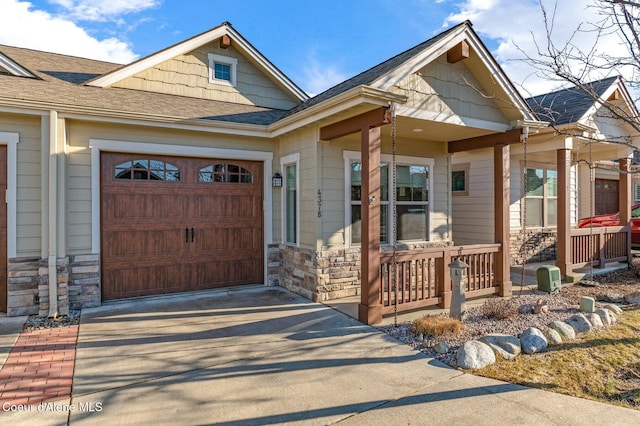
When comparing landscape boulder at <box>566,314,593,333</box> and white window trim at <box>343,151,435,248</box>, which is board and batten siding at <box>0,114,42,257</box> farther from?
landscape boulder at <box>566,314,593,333</box>

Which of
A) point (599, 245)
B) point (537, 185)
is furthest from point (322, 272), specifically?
point (599, 245)

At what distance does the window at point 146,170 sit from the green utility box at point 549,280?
21.7ft

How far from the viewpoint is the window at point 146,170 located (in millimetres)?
5972

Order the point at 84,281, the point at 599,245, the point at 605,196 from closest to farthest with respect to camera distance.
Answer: the point at 84,281 < the point at 599,245 < the point at 605,196

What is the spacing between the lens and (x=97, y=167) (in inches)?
224

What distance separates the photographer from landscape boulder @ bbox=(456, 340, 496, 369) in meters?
3.60

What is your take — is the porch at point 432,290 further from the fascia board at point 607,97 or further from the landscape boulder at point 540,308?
Result: the fascia board at point 607,97

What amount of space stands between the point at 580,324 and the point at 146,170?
665 cm

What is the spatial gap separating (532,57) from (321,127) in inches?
117

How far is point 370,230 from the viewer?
16.2ft

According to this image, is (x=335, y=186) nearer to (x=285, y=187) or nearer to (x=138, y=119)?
(x=285, y=187)

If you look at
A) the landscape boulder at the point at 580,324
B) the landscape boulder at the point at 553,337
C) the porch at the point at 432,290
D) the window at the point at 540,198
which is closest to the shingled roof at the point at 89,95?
the porch at the point at 432,290

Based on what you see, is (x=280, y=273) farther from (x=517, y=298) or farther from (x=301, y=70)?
(x=301, y=70)

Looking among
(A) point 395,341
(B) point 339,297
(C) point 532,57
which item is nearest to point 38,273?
(B) point 339,297
